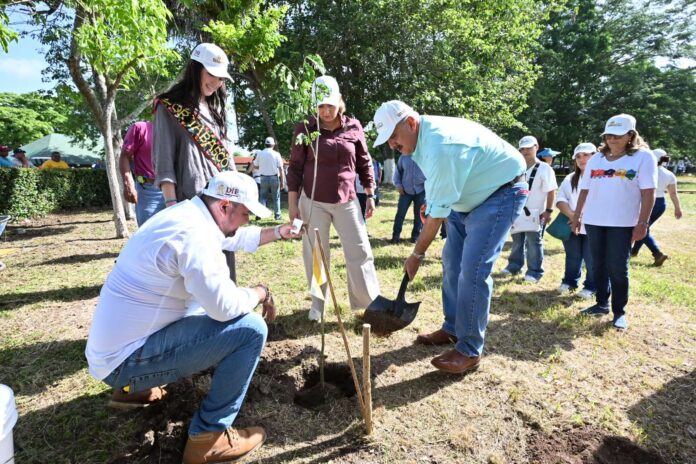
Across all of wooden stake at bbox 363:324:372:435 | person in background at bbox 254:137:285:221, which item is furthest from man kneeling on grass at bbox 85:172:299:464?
person in background at bbox 254:137:285:221

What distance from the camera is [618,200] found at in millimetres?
3400

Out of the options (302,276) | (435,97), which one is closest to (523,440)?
(302,276)

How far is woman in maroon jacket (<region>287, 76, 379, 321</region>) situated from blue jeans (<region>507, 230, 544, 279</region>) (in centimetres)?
251

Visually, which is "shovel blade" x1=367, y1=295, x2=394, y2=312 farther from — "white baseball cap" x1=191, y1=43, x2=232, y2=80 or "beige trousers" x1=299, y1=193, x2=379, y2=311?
"white baseball cap" x1=191, y1=43, x2=232, y2=80

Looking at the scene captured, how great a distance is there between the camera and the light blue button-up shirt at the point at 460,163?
2.32 meters

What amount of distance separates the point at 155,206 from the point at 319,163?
5.92ft

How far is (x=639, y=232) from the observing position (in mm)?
3328

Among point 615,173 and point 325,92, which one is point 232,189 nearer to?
point 325,92

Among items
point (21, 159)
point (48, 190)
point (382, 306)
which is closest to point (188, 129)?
point (382, 306)

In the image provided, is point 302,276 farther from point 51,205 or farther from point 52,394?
point 51,205

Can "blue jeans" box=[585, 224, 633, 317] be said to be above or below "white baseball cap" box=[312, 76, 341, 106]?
below

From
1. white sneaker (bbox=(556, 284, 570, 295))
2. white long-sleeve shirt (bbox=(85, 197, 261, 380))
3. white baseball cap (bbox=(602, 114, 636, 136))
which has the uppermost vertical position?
white baseball cap (bbox=(602, 114, 636, 136))

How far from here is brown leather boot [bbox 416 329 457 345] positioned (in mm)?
3262

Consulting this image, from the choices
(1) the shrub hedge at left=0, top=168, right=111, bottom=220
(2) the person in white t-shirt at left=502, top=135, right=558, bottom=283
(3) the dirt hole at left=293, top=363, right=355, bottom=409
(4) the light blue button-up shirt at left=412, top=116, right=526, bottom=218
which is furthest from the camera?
(1) the shrub hedge at left=0, top=168, right=111, bottom=220
